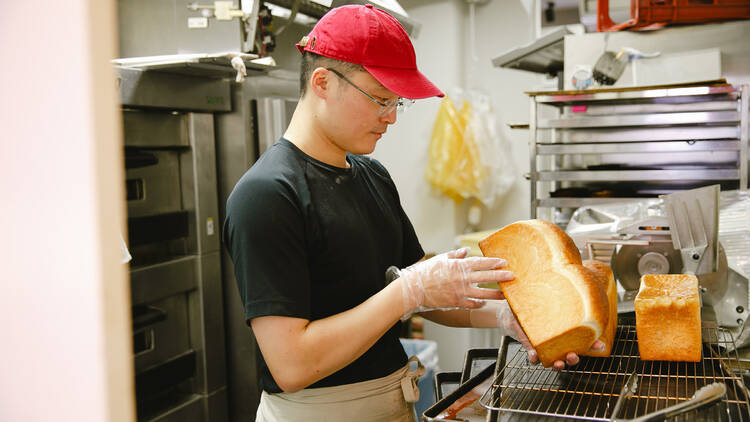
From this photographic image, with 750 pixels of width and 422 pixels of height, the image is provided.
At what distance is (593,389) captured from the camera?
1.25 m

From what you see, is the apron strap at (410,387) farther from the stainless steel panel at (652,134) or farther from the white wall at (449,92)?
the white wall at (449,92)

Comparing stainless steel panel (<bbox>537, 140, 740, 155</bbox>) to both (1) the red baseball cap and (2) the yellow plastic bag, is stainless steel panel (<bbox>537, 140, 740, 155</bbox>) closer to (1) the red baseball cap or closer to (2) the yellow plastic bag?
(1) the red baseball cap

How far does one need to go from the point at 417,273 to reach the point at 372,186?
0.35 metres

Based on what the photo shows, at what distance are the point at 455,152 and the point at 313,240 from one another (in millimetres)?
2723

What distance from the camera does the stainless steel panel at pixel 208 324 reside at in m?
2.73

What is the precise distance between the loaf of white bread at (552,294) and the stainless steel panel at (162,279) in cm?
154

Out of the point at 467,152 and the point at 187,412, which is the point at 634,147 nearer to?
→ the point at 467,152

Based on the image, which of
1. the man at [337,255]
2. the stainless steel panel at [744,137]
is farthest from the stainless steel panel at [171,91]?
the stainless steel panel at [744,137]

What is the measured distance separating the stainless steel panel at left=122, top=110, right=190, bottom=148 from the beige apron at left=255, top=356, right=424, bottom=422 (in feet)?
4.38

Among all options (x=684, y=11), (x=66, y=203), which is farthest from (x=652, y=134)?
(x=66, y=203)

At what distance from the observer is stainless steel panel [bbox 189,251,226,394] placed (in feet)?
8.95

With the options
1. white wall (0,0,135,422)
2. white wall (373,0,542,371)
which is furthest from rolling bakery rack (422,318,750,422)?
white wall (373,0,542,371)

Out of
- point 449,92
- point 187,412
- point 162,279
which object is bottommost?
point 187,412

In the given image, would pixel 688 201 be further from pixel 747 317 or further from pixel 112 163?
pixel 112 163
